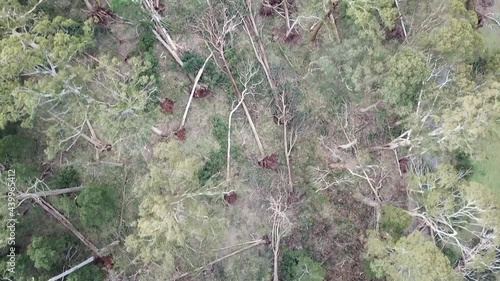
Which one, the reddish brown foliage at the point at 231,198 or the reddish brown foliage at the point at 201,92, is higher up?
the reddish brown foliage at the point at 201,92

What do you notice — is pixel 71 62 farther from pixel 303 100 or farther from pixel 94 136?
pixel 303 100

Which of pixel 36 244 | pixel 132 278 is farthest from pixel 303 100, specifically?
pixel 36 244

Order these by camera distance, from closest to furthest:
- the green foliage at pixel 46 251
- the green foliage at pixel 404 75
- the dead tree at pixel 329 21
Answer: the green foliage at pixel 46 251 < the green foliage at pixel 404 75 < the dead tree at pixel 329 21

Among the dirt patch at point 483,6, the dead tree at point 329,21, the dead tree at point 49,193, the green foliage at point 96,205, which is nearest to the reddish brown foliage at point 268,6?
the dead tree at point 329,21

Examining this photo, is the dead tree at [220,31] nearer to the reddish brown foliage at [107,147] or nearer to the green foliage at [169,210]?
the green foliage at [169,210]

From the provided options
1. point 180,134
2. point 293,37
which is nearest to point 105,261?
point 180,134

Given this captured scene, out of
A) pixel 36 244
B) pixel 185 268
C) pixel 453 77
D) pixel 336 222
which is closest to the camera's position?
pixel 36 244

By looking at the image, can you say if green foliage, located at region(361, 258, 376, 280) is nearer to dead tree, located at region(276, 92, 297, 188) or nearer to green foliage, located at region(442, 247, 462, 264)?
green foliage, located at region(442, 247, 462, 264)
